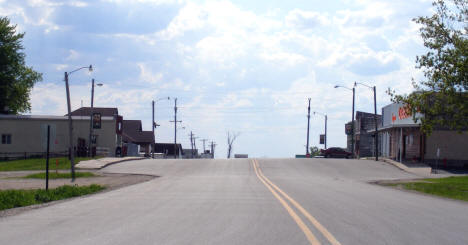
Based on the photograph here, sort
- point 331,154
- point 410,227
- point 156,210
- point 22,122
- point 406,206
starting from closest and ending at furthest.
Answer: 1. point 410,227
2. point 156,210
3. point 406,206
4. point 22,122
5. point 331,154

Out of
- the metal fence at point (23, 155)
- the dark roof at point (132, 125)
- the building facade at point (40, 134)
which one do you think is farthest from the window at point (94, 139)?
the dark roof at point (132, 125)

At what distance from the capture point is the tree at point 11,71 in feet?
220

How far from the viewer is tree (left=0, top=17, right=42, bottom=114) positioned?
67.2 m

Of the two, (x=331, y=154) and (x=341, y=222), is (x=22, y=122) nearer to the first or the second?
(x=331, y=154)

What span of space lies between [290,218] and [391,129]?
4580 centimetres

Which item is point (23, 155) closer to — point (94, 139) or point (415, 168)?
point (94, 139)

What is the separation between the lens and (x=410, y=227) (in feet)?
33.1

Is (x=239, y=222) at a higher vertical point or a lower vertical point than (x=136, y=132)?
lower

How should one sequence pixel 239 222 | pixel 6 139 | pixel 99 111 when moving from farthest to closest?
pixel 99 111
pixel 6 139
pixel 239 222

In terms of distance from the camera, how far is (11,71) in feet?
225

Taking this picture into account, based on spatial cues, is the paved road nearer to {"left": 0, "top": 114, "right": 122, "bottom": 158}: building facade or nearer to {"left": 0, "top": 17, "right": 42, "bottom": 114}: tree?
{"left": 0, "top": 114, "right": 122, "bottom": 158}: building facade

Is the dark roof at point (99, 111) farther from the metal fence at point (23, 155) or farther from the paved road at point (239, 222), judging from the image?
the paved road at point (239, 222)

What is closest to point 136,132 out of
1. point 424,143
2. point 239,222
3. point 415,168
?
point 424,143

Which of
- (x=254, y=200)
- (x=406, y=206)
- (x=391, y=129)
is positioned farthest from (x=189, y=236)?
(x=391, y=129)
